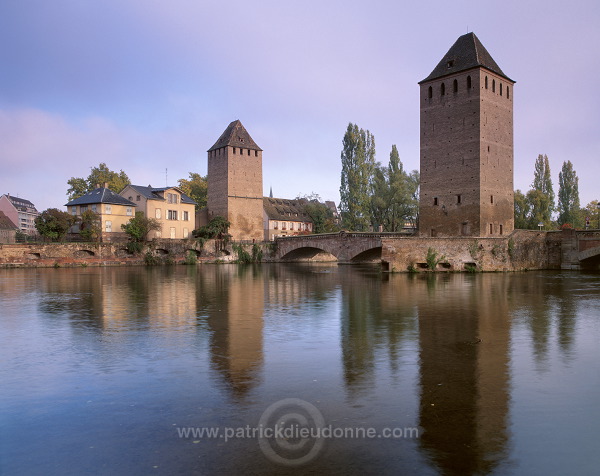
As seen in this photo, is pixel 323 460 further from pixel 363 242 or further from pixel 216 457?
pixel 363 242

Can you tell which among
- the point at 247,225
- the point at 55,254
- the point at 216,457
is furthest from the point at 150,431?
the point at 247,225

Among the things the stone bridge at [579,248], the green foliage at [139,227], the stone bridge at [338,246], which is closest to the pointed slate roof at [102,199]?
the green foliage at [139,227]

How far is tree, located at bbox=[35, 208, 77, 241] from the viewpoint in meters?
51.2

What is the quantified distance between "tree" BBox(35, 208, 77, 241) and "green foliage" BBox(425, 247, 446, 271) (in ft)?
119

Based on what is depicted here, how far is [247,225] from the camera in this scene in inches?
2729

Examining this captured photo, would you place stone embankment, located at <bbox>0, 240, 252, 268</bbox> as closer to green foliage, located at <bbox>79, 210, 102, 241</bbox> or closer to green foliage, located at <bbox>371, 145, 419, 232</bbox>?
green foliage, located at <bbox>79, 210, 102, 241</bbox>

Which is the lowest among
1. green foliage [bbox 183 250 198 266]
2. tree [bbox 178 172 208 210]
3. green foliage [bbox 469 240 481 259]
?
green foliage [bbox 183 250 198 266]

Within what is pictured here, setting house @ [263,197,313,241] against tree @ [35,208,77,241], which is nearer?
tree @ [35,208,77,241]

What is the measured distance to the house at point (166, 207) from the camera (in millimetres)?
59406

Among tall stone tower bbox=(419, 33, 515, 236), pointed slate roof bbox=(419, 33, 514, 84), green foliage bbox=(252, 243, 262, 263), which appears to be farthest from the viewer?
green foliage bbox=(252, 243, 262, 263)

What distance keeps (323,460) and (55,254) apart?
5027 centimetres

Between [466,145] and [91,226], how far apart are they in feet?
126

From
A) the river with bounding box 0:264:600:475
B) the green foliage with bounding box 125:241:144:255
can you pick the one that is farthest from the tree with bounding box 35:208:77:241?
the river with bounding box 0:264:600:475

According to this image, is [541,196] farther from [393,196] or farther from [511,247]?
[511,247]
